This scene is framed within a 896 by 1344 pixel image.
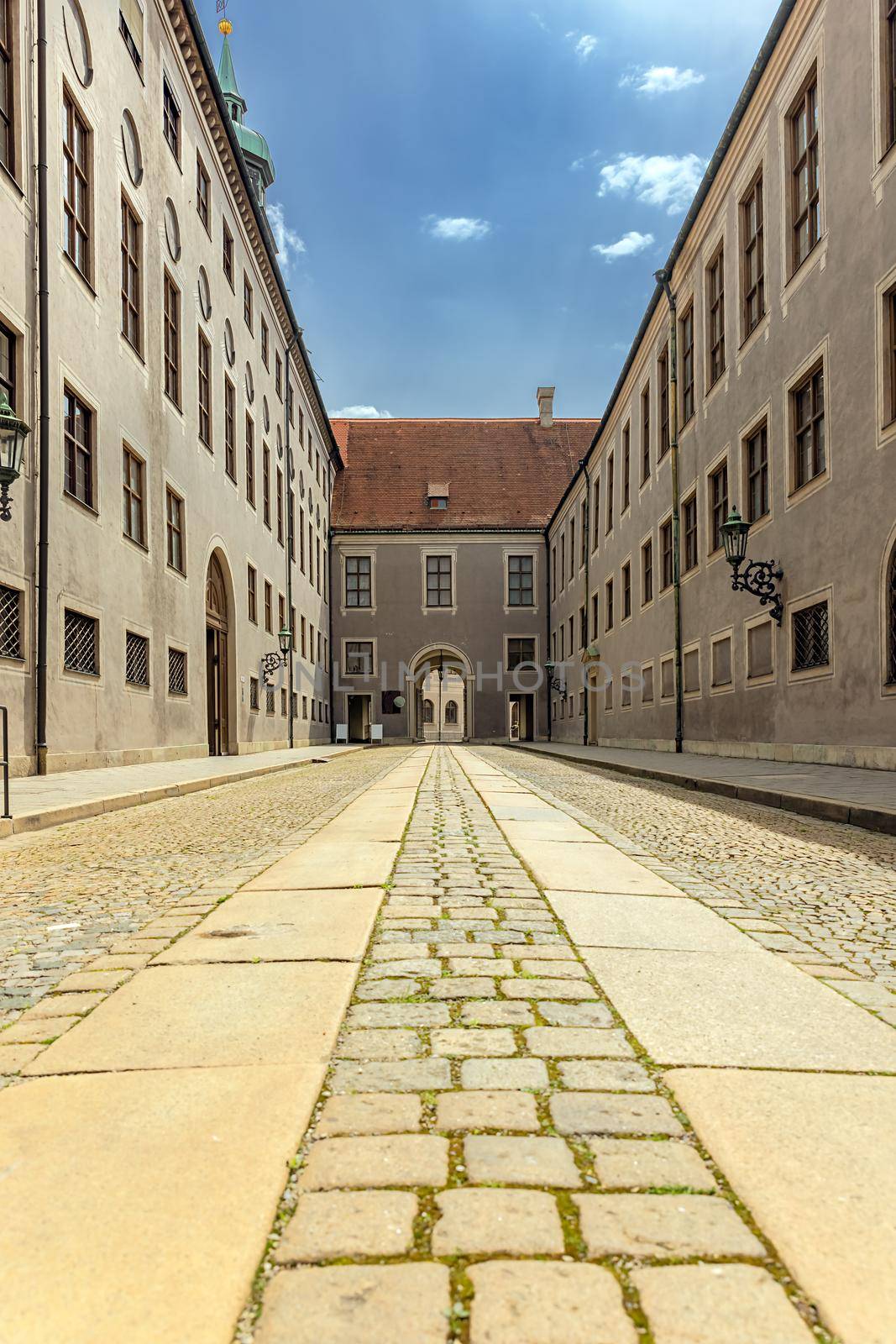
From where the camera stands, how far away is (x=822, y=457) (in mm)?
13328

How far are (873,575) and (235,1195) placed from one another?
11.6m

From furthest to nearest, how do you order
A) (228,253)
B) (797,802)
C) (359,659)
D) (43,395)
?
(359,659) → (228,253) → (43,395) → (797,802)

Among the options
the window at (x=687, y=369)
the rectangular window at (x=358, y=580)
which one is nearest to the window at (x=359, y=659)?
the rectangular window at (x=358, y=580)

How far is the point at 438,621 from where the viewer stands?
42250mm

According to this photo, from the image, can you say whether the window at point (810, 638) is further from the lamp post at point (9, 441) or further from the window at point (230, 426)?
the window at point (230, 426)

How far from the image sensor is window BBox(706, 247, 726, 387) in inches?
725

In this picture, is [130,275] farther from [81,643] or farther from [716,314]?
[716,314]

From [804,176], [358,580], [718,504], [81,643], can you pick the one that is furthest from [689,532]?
[358,580]

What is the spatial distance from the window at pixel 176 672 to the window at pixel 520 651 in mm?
25190

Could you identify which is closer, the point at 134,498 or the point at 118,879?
the point at 118,879

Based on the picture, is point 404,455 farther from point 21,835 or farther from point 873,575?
point 21,835

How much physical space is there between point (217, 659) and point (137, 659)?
6.28 metres

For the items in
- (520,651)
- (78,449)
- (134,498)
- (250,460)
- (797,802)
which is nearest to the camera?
(797,802)

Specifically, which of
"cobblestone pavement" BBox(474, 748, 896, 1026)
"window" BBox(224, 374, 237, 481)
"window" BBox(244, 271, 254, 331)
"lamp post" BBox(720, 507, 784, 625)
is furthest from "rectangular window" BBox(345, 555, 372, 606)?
"cobblestone pavement" BBox(474, 748, 896, 1026)
